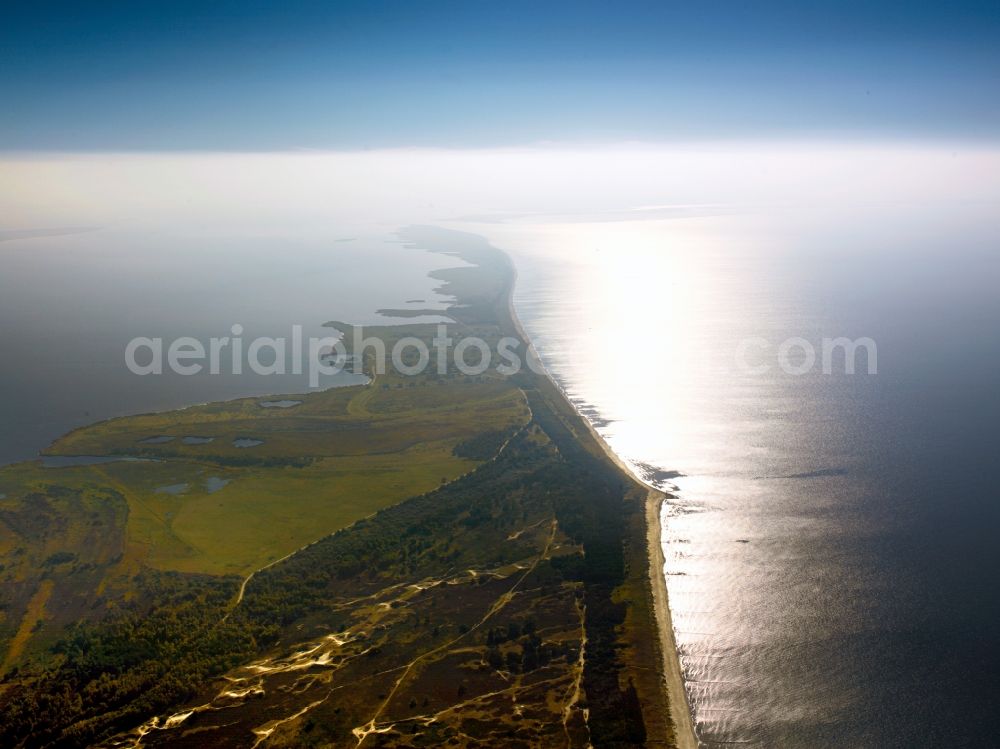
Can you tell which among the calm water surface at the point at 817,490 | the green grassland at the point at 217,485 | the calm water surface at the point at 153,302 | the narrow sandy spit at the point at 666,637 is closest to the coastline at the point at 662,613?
the narrow sandy spit at the point at 666,637

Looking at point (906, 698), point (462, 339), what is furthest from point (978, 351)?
point (906, 698)

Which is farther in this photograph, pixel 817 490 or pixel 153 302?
pixel 153 302

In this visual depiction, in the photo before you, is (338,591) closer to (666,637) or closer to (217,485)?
(666,637)

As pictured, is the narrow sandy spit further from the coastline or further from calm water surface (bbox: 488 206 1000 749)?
calm water surface (bbox: 488 206 1000 749)

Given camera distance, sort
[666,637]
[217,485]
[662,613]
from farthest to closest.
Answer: [217,485]
[662,613]
[666,637]

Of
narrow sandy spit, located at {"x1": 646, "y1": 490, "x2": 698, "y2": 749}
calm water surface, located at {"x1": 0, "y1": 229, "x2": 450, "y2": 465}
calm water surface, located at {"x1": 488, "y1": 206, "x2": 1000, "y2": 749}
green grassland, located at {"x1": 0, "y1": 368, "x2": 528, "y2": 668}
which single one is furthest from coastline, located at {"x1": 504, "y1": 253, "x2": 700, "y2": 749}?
calm water surface, located at {"x1": 0, "y1": 229, "x2": 450, "y2": 465}

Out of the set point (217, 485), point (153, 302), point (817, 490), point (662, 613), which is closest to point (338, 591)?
point (662, 613)

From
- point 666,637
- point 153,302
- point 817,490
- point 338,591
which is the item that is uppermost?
point 153,302
